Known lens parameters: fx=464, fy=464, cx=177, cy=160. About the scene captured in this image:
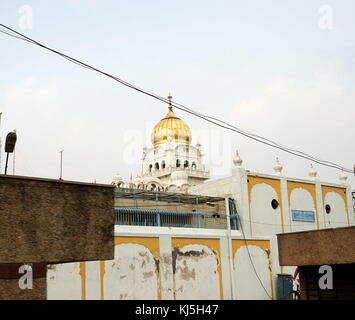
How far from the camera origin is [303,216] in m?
28.6

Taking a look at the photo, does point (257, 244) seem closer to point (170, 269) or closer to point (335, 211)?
point (170, 269)

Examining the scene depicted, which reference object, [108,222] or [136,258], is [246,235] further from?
[108,222]

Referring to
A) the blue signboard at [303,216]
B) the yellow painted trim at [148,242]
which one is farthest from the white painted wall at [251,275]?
the yellow painted trim at [148,242]

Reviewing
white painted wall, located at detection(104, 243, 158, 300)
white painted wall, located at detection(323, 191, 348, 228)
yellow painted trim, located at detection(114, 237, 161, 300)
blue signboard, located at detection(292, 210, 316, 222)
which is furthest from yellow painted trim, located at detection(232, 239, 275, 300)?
white painted wall, located at detection(323, 191, 348, 228)

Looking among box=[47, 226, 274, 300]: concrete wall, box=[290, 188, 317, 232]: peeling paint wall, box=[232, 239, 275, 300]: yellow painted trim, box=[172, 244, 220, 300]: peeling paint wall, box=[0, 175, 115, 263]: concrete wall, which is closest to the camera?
box=[0, 175, 115, 263]: concrete wall

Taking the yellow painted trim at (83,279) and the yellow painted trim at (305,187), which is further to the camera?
the yellow painted trim at (305,187)

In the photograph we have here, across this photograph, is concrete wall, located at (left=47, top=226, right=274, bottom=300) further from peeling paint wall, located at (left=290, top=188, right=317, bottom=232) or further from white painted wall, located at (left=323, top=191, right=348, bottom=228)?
white painted wall, located at (left=323, top=191, right=348, bottom=228)

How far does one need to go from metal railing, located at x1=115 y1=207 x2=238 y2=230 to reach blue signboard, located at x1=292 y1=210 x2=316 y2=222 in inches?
192

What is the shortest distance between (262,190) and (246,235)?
3206 mm

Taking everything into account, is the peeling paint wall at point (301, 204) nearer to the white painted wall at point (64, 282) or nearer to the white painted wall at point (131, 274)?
the white painted wall at point (131, 274)

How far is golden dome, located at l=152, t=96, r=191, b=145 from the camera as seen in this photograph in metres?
51.4

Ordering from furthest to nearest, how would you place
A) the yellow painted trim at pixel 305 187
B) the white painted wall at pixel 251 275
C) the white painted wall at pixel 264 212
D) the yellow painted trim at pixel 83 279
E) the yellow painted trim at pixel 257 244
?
the yellow painted trim at pixel 305 187, the white painted wall at pixel 264 212, the yellow painted trim at pixel 257 244, the white painted wall at pixel 251 275, the yellow painted trim at pixel 83 279

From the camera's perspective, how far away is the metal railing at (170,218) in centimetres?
→ 2186
